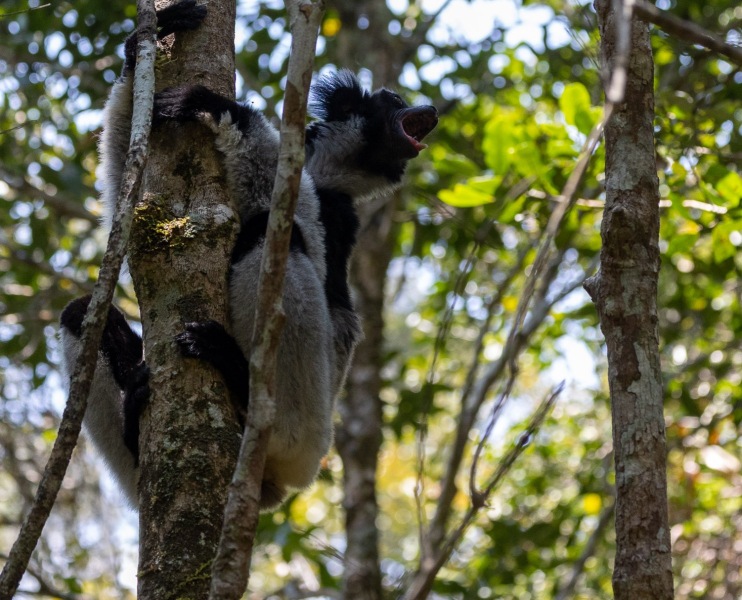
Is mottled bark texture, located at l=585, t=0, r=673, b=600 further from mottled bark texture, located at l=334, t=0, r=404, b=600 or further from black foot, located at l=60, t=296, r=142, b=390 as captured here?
mottled bark texture, located at l=334, t=0, r=404, b=600

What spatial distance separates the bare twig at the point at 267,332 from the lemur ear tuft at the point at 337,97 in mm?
3014

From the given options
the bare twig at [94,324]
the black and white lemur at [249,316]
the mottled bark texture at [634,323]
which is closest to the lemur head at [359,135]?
the black and white lemur at [249,316]

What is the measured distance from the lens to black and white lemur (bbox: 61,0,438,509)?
345 cm

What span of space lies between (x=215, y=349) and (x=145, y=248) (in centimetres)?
49

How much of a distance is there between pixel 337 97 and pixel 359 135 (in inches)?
14.9

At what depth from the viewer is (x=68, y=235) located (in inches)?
351

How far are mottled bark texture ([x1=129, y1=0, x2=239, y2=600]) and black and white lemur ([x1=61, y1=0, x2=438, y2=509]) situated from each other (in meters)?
0.07

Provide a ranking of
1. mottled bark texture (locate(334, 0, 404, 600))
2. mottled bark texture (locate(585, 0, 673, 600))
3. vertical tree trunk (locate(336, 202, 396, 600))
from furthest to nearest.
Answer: mottled bark texture (locate(334, 0, 404, 600)) < vertical tree trunk (locate(336, 202, 396, 600)) < mottled bark texture (locate(585, 0, 673, 600))

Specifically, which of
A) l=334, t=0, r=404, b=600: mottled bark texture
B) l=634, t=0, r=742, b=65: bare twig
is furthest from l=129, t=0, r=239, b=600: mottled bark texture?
l=334, t=0, r=404, b=600: mottled bark texture

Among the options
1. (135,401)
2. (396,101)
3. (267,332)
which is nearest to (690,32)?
(267,332)

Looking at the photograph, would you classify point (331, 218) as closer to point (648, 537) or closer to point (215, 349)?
point (215, 349)

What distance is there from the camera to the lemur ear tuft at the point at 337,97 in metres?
5.47

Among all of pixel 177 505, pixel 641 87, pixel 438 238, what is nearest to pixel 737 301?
pixel 438 238

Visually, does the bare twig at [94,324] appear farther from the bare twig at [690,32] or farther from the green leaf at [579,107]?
the green leaf at [579,107]
